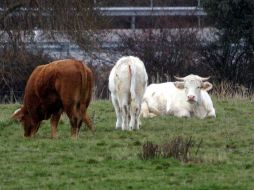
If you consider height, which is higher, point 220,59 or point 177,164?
point 177,164

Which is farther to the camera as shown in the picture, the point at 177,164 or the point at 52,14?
the point at 52,14

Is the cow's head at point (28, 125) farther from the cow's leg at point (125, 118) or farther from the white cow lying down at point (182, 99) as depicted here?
the white cow lying down at point (182, 99)

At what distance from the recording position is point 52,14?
25.6 metres

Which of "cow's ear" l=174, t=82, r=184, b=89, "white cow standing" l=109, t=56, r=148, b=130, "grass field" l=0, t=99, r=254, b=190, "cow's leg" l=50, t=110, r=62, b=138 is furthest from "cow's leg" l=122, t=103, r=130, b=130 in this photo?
"cow's ear" l=174, t=82, r=184, b=89

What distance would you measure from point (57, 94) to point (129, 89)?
81.1 inches

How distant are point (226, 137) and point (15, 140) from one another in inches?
134

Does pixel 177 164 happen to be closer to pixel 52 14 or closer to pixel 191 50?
pixel 52 14

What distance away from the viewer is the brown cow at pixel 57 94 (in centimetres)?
1600

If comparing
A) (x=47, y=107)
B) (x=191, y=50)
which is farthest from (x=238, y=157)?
(x=191, y=50)

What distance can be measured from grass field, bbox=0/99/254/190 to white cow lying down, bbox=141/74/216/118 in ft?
5.88

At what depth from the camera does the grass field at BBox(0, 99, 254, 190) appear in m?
11.8

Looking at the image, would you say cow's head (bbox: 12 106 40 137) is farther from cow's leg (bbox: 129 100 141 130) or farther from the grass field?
cow's leg (bbox: 129 100 141 130)

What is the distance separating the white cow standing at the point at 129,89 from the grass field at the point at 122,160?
276 millimetres

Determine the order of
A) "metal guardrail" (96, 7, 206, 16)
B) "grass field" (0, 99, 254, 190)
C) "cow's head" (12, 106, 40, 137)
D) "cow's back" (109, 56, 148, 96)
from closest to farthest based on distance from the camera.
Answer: "grass field" (0, 99, 254, 190) → "cow's head" (12, 106, 40, 137) → "cow's back" (109, 56, 148, 96) → "metal guardrail" (96, 7, 206, 16)
